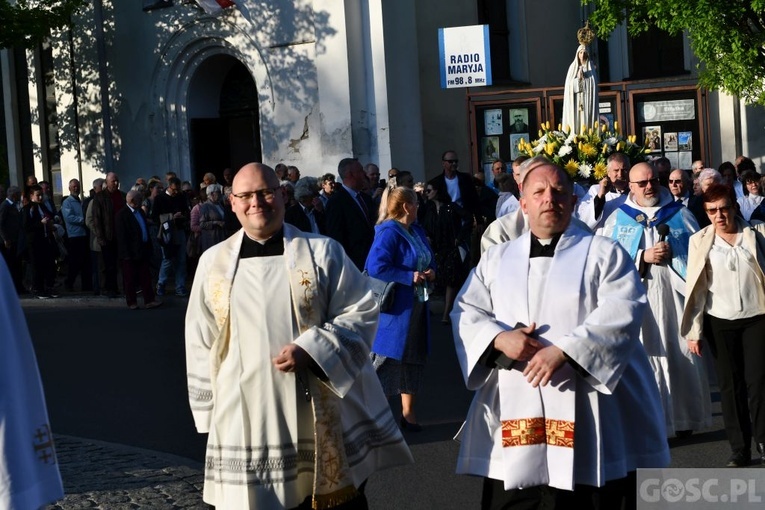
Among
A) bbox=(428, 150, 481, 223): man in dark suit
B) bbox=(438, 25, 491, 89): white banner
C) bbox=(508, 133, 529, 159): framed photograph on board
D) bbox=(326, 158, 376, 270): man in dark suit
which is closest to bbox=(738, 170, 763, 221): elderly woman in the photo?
bbox=(428, 150, 481, 223): man in dark suit

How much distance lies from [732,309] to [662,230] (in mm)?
812

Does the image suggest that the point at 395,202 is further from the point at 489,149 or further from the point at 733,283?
the point at 489,149

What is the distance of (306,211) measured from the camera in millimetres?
16797

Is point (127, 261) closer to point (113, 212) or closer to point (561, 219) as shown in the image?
point (113, 212)

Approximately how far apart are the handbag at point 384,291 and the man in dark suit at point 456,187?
25.4ft

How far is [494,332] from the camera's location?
563 centimetres

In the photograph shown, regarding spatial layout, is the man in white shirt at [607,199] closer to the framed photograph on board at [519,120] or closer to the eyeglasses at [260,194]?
the eyeglasses at [260,194]

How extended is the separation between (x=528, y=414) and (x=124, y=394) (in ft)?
25.7

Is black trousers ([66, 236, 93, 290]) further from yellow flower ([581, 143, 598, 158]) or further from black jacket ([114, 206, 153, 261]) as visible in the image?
yellow flower ([581, 143, 598, 158])

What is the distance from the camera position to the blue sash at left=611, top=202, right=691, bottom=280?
979cm

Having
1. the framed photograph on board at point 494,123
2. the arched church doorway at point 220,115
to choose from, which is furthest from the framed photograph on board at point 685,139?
the arched church doorway at point 220,115

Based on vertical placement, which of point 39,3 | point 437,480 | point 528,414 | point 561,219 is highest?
point 39,3

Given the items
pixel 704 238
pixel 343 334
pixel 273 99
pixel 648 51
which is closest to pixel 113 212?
pixel 273 99

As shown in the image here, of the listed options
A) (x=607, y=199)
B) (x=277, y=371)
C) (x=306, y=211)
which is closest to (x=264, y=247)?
(x=277, y=371)
